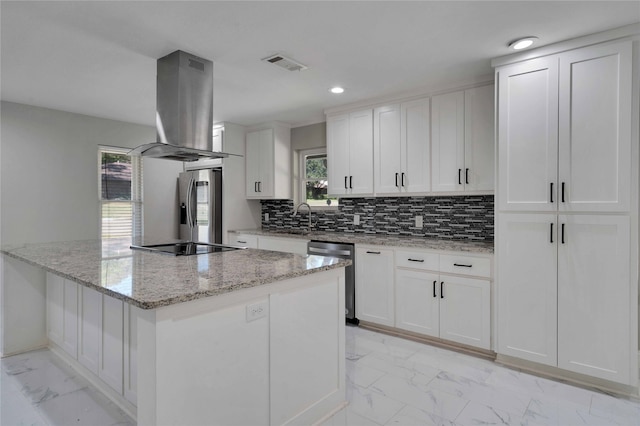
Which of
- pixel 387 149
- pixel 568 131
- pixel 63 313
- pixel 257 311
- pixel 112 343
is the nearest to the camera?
pixel 257 311

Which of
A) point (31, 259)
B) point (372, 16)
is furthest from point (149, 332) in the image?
point (372, 16)

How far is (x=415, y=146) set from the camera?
136 inches

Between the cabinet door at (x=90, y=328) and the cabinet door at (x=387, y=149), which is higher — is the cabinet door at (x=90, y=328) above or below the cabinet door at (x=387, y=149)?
below

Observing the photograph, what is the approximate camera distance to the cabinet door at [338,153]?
13.1ft

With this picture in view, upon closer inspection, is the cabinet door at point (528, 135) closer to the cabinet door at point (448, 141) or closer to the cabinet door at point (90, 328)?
the cabinet door at point (448, 141)

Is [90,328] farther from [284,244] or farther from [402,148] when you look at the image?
[402,148]

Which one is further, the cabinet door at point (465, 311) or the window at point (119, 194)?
the window at point (119, 194)

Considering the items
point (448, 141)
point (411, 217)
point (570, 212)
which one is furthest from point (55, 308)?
point (570, 212)

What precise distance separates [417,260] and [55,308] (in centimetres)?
297

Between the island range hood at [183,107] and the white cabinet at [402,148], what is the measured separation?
1.70 meters

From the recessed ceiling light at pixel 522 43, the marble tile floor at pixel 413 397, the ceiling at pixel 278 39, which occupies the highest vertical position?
the ceiling at pixel 278 39

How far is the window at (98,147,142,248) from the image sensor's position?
181 inches

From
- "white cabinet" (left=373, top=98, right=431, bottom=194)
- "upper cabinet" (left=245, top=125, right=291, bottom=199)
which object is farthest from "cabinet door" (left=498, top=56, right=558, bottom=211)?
"upper cabinet" (left=245, top=125, right=291, bottom=199)

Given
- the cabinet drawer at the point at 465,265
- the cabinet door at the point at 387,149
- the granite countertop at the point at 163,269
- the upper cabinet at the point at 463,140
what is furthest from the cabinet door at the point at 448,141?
the granite countertop at the point at 163,269
